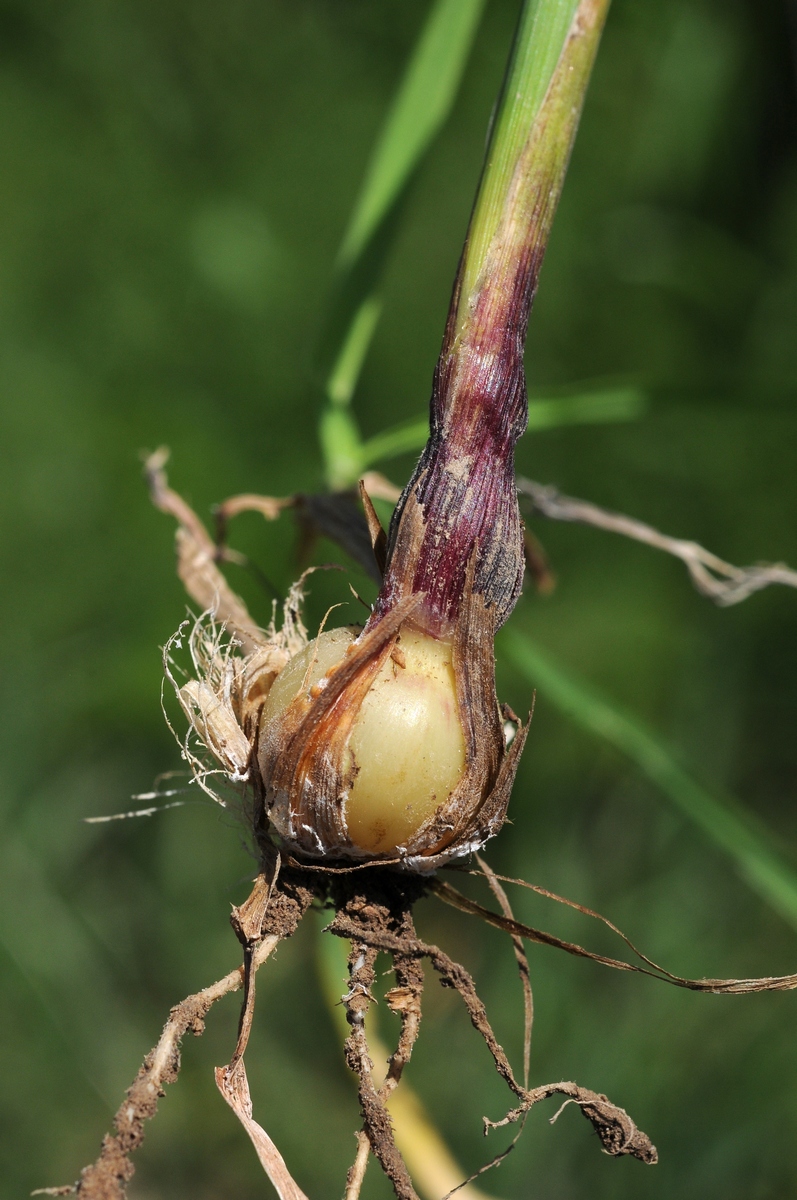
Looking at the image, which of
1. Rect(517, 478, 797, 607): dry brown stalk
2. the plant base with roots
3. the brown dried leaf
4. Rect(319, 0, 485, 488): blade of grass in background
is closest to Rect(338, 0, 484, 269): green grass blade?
Rect(319, 0, 485, 488): blade of grass in background

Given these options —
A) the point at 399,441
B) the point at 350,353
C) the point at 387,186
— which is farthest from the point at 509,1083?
the point at 387,186

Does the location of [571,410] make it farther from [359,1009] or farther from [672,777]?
[359,1009]

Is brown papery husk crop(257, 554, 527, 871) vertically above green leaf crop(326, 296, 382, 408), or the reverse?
green leaf crop(326, 296, 382, 408)

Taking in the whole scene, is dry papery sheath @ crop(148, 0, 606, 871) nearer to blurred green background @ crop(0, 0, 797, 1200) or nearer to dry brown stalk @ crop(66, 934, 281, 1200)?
dry brown stalk @ crop(66, 934, 281, 1200)

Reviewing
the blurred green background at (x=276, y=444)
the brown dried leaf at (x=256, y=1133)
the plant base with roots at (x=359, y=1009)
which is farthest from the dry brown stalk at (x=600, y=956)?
the blurred green background at (x=276, y=444)

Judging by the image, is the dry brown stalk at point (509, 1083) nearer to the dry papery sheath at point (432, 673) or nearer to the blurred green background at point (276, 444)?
the dry papery sheath at point (432, 673)

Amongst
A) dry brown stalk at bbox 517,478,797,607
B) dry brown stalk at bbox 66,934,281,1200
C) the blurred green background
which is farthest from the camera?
the blurred green background

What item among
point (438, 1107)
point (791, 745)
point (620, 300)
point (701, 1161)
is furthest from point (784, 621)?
point (438, 1107)
